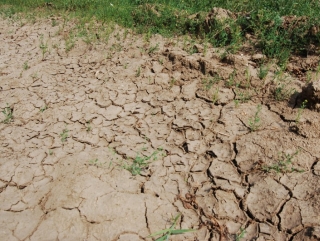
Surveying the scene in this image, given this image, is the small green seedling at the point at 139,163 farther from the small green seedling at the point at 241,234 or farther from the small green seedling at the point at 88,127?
the small green seedling at the point at 241,234

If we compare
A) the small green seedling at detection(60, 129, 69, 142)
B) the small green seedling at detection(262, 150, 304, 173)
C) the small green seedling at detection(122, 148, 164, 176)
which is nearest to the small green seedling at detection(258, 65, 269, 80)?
the small green seedling at detection(262, 150, 304, 173)

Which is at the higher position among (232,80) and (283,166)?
(232,80)

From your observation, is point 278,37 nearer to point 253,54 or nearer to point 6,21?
point 253,54

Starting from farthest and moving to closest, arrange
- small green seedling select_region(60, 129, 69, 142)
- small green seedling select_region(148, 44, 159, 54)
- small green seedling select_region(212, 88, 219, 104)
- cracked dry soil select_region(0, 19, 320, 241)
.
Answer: small green seedling select_region(148, 44, 159, 54), small green seedling select_region(212, 88, 219, 104), small green seedling select_region(60, 129, 69, 142), cracked dry soil select_region(0, 19, 320, 241)

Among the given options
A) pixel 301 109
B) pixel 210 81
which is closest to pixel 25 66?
pixel 210 81

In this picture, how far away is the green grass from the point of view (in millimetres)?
3344

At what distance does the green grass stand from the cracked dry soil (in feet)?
1.40

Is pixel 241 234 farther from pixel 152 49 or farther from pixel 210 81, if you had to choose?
pixel 152 49

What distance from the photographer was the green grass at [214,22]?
3.34 meters

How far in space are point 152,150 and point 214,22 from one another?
215 centimetres

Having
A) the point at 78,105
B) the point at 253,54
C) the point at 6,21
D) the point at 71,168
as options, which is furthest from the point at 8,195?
the point at 6,21

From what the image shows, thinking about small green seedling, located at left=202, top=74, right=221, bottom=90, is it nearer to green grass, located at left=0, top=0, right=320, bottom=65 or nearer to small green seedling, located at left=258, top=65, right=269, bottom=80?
small green seedling, located at left=258, top=65, right=269, bottom=80

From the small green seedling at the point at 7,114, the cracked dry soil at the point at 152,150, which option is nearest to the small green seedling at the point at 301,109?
the cracked dry soil at the point at 152,150

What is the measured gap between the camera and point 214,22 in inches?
151
